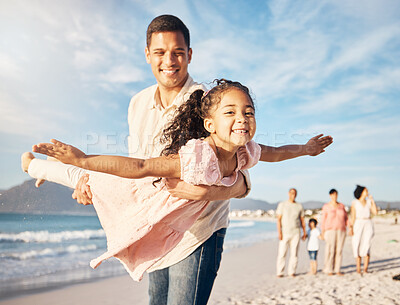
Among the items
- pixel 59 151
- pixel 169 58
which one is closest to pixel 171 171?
pixel 59 151

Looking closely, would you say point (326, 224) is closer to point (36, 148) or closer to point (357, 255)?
point (357, 255)

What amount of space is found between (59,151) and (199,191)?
2.42 ft

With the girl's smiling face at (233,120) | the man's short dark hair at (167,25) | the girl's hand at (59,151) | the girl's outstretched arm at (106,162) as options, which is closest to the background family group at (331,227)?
the man's short dark hair at (167,25)

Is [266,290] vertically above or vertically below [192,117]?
below

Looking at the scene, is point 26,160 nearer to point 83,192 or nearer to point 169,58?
point 83,192

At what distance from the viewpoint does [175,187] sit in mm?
2084

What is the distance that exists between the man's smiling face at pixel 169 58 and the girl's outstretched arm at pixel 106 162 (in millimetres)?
759

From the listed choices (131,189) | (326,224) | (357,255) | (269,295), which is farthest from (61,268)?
(131,189)

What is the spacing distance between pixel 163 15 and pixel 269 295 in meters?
6.22

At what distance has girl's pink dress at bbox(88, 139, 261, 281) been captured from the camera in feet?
7.01

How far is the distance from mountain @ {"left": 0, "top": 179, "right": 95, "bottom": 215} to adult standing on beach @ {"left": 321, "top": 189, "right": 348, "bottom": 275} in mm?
6875

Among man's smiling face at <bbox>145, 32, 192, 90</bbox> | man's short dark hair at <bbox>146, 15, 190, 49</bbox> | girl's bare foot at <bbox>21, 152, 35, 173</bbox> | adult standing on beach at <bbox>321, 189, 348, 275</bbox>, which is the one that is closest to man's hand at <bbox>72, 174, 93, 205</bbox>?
girl's bare foot at <bbox>21, 152, 35, 173</bbox>

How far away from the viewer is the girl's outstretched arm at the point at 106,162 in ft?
6.15

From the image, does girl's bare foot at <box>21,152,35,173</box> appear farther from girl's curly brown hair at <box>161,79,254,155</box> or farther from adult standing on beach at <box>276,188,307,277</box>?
adult standing on beach at <box>276,188,307,277</box>
